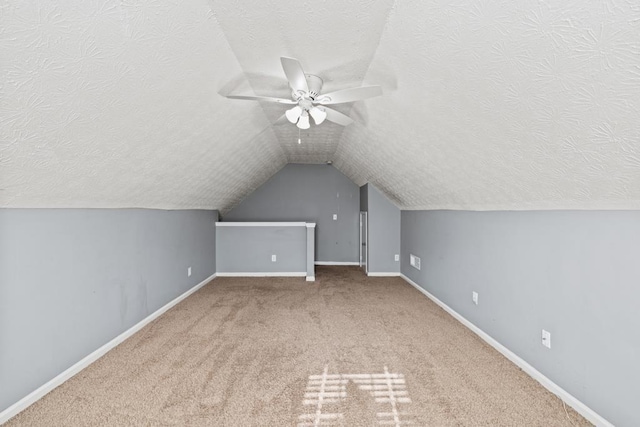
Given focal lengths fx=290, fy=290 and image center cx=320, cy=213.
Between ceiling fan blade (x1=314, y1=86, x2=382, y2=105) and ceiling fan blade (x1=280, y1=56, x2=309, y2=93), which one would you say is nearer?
ceiling fan blade (x1=280, y1=56, x2=309, y2=93)

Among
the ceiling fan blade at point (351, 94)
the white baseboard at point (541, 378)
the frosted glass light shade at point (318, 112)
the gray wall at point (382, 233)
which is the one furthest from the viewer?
the gray wall at point (382, 233)

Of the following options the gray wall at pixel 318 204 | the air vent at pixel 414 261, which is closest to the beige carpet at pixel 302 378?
the air vent at pixel 414 261

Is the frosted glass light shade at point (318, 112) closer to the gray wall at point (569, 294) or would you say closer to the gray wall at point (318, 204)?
the gray wall at point (569, 294)

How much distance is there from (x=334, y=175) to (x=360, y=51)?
4.60 m

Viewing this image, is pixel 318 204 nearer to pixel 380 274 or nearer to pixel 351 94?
pixel 380 274

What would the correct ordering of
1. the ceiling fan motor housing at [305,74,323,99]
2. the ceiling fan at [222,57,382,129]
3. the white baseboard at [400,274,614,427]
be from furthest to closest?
the ceiling fan motor housing at [305,74,323,99]
the ceiling fan at [222,57,382,129]
the white baseboard at [400,274,614,427]

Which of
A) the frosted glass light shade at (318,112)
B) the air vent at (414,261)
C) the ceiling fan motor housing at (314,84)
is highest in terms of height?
the ceiling fan motor housing at (314,84)

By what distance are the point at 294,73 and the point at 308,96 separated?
293 mm

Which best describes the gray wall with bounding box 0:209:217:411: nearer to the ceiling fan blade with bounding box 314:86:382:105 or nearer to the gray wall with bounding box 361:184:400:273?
the ceiling fan blade with bounding box 314:86:382:105

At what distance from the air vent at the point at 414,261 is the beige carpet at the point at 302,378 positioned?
4.01 ft

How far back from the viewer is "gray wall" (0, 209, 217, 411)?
175 cm

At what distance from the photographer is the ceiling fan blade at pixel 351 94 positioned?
2.00 metres

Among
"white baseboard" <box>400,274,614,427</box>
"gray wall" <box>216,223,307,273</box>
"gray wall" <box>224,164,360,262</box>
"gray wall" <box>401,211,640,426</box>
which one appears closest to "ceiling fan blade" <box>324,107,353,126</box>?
"gray wall" <box>401,211,640,426</box>

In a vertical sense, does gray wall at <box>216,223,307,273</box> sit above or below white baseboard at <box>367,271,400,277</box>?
above
